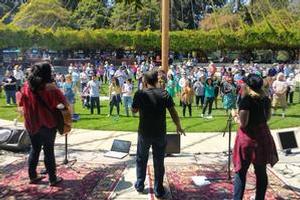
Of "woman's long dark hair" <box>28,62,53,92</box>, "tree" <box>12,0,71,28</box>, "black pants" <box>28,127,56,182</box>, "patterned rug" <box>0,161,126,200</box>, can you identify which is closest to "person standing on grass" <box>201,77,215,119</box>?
"patterned rug" <box>0,161,126,200</box>

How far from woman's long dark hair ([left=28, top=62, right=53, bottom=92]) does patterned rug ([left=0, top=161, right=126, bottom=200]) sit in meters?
1.48

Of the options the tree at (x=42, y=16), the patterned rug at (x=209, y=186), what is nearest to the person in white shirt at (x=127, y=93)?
the patterned rug at (x=209, y=186)

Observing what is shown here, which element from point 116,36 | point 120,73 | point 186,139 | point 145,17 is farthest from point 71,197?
point 145,17

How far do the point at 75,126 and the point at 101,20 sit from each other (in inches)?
1850

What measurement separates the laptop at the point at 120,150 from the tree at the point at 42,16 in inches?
1840

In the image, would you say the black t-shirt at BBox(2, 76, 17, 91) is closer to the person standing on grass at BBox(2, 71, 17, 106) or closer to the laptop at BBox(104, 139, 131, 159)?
the person standing on grass at BBox(2, 71, 17, 106)

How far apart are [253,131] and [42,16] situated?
5249 centimetres

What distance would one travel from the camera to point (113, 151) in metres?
9.32

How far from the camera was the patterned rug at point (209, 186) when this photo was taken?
673 centimetres

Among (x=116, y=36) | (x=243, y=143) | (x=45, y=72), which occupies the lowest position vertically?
(x=243, y=143)

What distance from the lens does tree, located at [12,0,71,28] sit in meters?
54.0

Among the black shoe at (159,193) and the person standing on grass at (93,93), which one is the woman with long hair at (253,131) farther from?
the person standing on grass at (93,93)

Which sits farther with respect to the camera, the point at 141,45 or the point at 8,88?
the point at 141,45

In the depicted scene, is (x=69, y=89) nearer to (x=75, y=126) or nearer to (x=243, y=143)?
(x=75, y=126)
